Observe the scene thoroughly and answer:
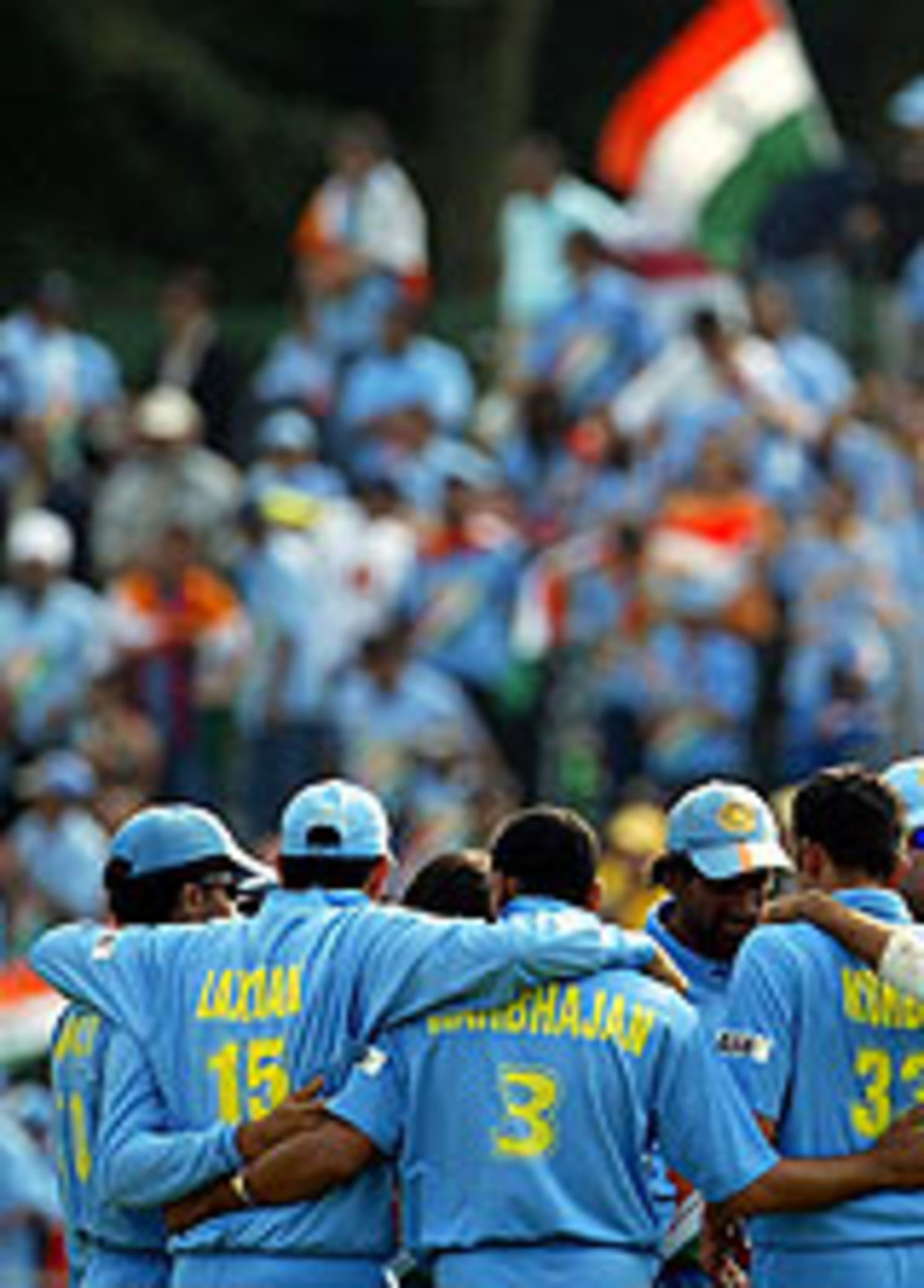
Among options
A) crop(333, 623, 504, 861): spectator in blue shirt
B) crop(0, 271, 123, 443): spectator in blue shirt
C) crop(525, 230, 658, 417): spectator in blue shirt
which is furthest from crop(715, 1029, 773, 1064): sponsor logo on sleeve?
crop(0, 271, 123, 443): spectator in blue shirt

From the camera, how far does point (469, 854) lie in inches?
419

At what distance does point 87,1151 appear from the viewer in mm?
9961

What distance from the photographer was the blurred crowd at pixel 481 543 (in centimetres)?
1883

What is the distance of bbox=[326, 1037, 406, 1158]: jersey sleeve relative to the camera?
30.8 ft

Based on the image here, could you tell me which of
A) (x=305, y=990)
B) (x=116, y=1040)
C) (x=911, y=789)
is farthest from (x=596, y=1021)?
(x=116, y=1040)

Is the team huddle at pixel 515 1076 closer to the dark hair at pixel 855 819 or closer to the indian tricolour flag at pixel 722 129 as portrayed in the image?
the dark hair at pixel 855 819

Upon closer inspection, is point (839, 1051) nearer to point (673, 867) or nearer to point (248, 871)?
point (673, 867)

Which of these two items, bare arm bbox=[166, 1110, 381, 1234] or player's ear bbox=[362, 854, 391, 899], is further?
player's ear bbox=[362, 854, 391, 899]

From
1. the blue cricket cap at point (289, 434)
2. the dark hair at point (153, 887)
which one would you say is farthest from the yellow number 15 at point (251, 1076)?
the blue cricket cap at point (289, 434)

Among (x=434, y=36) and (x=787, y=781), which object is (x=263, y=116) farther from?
(x=787, y=781)

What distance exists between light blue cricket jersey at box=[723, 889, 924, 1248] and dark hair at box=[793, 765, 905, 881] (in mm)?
119

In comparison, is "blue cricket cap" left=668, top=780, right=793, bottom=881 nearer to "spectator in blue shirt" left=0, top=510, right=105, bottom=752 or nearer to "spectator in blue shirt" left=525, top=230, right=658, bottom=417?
"spectator in blue shirt" left=0, top=510, right=105, bottom=752

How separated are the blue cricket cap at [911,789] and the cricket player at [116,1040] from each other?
5.15 feet

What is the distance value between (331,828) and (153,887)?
60 centimetres
